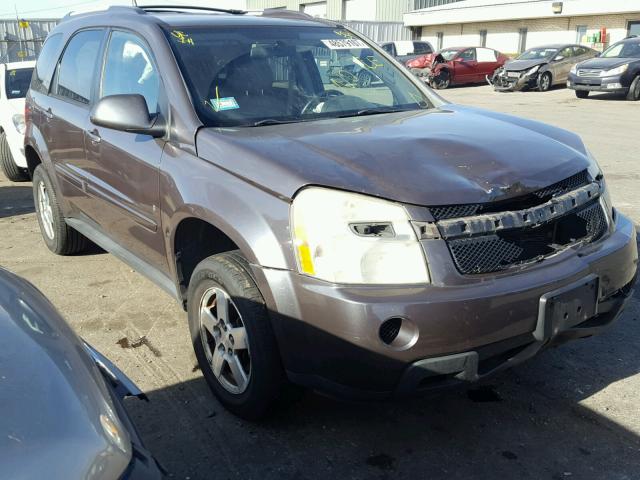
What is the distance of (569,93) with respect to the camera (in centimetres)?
2194

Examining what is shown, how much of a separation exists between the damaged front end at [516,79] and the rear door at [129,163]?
20.8 metres

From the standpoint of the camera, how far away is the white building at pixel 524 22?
29.2m

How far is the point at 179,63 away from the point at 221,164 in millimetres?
820

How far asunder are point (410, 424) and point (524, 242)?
3.37ft

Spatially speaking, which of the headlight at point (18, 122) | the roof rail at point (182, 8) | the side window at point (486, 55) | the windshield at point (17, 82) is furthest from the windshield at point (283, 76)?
the side window at point (486, 55)

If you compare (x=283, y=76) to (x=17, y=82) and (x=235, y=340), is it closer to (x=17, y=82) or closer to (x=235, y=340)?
(x=235, y=340)

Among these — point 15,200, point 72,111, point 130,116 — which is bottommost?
point 15,200

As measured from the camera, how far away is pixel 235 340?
2.97 metres

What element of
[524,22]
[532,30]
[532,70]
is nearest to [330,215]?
[532,70]

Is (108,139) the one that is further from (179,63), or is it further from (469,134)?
(469,134)

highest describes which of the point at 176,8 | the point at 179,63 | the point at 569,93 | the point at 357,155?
the point at 176,8

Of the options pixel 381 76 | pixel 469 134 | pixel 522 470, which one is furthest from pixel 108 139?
pixel 522 470

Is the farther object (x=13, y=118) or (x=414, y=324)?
(x=13, y=118)

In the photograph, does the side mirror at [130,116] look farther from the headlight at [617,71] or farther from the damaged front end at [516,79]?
the damaged front end at [516,79]
